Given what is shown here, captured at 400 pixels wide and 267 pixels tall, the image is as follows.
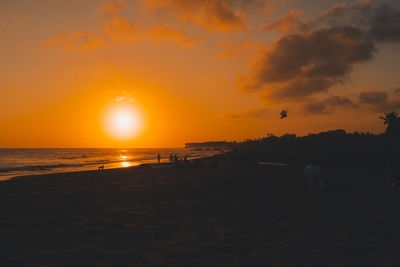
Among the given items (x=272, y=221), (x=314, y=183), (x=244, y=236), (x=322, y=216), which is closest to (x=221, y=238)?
(x=244, y=236)

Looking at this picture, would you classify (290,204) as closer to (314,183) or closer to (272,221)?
(272,221)

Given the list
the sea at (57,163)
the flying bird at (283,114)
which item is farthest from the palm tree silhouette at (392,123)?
the sea at (57,163)

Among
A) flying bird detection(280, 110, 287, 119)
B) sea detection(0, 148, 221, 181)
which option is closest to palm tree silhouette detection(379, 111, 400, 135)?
flying bird detection(280, 110, 287, 119)

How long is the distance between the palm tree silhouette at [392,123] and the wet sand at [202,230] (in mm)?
58111

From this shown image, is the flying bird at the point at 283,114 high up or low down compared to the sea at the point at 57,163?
up

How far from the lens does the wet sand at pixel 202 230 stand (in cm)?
611

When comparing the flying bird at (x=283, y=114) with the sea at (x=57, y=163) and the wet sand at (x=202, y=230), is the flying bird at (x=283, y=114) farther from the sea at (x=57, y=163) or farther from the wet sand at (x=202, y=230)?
the wet sand at (x=202, y=230)

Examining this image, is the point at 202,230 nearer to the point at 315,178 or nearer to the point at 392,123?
the point at 315,178

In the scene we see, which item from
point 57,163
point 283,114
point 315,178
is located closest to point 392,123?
point 283,114

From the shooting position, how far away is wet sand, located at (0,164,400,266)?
6113 millimetres

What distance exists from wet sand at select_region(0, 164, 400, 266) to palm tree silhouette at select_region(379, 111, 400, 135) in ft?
191

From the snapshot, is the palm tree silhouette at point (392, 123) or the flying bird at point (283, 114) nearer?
the palm tree silhouette at point (392, 123)

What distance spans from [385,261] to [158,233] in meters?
5.98

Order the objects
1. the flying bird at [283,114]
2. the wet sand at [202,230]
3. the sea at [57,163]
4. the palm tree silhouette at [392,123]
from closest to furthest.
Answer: the wet sand at [202,230]
the sea at [57,163]
the palm tree silhouette at [392,123]
the flying bird at [283,114]
